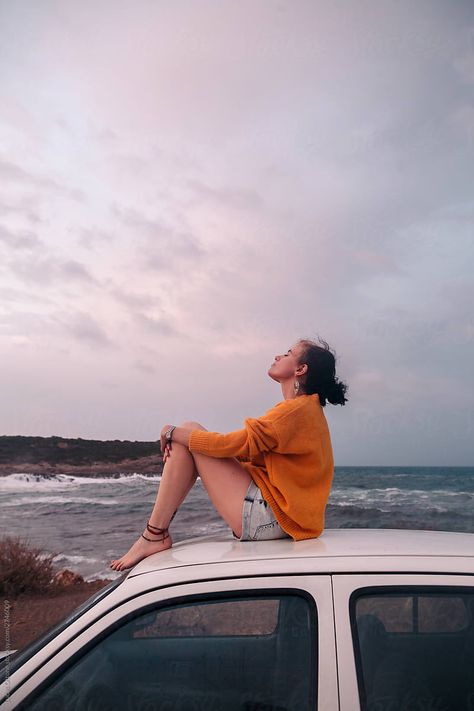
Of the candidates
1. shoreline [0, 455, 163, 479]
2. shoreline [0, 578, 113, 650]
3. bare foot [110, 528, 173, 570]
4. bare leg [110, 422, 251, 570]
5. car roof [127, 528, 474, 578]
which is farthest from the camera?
shoreline [0, 455, 163, 479]

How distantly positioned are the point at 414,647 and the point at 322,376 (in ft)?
6.01

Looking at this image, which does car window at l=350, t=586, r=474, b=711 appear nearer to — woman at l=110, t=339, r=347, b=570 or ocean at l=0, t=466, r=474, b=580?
woman at l=110, t=339, r=347, b=570

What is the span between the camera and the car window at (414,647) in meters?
A: 1.75

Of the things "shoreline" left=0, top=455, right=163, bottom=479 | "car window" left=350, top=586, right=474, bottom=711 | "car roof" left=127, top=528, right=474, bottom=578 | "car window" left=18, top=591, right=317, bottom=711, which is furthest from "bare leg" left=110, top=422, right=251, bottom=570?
"shoreline" left=0, top=455, right=163, bottom=479

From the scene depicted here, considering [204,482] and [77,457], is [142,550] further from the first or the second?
[77,457]

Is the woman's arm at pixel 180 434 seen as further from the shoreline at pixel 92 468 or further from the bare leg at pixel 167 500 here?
the shoreline at pixel 92 468

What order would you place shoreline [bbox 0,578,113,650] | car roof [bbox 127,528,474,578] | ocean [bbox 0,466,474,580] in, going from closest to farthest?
1. car roof [bbox 127,528,474,578]
2. shoreline [bbox 0,578,113,650]
3. ocean [bbox 0,466,474,580]

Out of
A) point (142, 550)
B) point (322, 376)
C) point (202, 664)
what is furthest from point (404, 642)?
point (322, 376)

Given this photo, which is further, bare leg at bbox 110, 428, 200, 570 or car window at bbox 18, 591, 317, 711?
bare leg at bbox 110, 428, 200, 570

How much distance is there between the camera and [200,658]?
199 centimetres

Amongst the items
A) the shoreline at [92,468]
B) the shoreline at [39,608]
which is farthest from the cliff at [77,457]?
the shoreline at [39,608]

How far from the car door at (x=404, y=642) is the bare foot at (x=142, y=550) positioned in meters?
1.15

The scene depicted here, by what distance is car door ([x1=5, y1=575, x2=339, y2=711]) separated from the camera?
1.79m

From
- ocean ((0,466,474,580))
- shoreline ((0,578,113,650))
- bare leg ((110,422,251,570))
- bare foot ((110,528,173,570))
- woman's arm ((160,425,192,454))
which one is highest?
woman's arm ((160,425,192,454))
